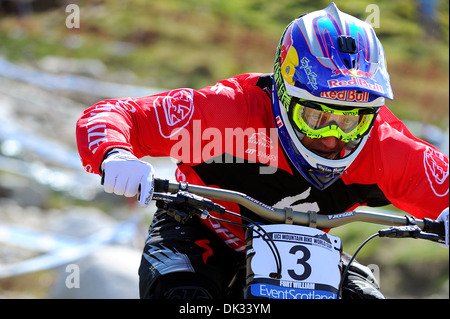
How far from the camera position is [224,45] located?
24.5 meters

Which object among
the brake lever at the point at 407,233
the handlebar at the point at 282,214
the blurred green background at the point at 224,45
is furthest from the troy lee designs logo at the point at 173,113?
the blurred green background at the point at 224,45

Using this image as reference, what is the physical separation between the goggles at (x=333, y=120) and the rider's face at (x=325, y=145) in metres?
0.10

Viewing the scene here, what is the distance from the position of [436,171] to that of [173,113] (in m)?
1.54

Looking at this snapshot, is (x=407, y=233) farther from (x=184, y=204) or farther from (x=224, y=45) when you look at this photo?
(x=224, y=45)

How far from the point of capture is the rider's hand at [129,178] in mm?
3375

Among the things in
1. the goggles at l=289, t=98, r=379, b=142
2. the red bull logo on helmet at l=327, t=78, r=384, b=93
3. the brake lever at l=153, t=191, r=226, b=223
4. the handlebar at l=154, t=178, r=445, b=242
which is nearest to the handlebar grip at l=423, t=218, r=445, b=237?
the handlebar at l=154, t=178, r=445, b=242

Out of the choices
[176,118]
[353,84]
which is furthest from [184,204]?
[353,84]

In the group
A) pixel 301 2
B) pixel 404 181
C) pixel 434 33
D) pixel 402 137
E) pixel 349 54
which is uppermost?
pixel 301 2

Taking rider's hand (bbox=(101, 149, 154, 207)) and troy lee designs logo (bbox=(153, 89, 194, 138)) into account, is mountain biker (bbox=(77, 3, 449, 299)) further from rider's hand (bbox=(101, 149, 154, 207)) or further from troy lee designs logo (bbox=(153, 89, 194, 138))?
rider's hand (bbox=(101, 149, 154, 207))

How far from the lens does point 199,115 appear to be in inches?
165

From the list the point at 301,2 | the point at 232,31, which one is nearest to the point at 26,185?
the point at 301,2

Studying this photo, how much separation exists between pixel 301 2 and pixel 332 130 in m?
19.8

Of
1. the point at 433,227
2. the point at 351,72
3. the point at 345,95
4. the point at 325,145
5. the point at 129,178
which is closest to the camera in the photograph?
the point at 129,178
